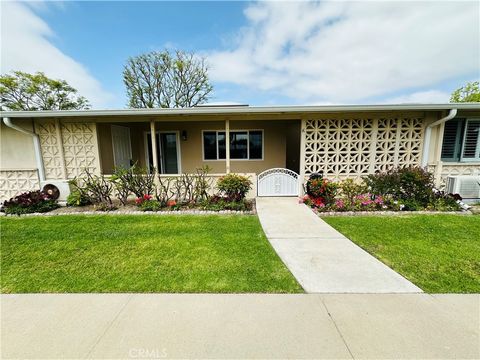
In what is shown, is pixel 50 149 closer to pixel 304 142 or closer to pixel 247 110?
pixel 247 110

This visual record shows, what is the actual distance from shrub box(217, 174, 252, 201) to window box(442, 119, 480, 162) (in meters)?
6.74

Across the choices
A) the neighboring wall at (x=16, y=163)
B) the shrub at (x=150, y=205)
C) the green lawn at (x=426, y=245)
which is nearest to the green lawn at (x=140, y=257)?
the shrub at (x=150, y=205)

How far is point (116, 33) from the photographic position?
10188 mm

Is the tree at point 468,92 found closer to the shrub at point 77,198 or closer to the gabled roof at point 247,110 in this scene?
the gabled roof at point 247,110

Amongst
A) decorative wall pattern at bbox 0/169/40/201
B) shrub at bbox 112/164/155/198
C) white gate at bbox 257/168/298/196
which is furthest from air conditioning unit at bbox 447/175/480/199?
decorative wall pattern at bbox 0/169/40/201

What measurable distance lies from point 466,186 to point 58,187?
39.7ft

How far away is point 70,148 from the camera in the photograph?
22.5ft

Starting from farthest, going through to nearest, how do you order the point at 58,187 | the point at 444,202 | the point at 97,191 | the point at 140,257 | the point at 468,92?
1. the point at 468,92
2. the point at 58,187
3. the point at 97,191
4. the point at 444,202
5. the point at 140,257

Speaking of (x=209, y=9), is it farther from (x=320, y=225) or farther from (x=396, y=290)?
(x=396, y=290)

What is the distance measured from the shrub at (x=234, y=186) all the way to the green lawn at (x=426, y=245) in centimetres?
232

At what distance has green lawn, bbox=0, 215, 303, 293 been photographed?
103 inches

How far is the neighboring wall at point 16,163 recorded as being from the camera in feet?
22.2

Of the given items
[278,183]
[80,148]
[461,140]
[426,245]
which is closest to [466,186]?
[461,140]

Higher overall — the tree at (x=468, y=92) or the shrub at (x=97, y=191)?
the tree at (x=468, y=92)
